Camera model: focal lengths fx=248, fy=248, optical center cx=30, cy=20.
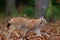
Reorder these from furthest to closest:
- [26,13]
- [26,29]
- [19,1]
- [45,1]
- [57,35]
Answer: [19,1] → [26,13] → [45,1] → [57,35] → [26,29]

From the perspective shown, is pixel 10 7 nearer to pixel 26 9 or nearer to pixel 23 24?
pixel 26 9

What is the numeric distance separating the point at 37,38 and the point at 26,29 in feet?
2.24

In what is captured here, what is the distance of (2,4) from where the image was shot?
59.3 ft

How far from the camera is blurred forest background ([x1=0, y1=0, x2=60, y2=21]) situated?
1223cm

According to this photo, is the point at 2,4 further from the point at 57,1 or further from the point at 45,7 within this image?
the point at 45,7

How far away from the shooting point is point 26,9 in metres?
15.7

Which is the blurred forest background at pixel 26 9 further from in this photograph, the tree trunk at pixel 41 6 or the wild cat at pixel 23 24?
the wild cat at pixel 23 24

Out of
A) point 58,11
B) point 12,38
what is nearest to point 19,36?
point 12,38

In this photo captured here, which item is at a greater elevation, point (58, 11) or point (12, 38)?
point (12, 38)

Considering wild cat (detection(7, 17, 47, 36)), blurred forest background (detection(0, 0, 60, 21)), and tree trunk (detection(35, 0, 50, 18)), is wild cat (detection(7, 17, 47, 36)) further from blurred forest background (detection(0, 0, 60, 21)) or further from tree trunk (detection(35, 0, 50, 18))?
blurred forest background (detection(0, 0, 60, 21))

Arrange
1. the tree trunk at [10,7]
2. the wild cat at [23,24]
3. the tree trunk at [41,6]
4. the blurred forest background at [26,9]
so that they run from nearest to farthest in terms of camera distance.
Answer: the wild cat at [23,24] → the tree trunk at [41,6] → the blurred forest background at [26,9] → the tree trunk at [10,7]

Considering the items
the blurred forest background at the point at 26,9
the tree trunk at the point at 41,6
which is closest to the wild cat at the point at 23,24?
the tree trunk at the point at 41,6

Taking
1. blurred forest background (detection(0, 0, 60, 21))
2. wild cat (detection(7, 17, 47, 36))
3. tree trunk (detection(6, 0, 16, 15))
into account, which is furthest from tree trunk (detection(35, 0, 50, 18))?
tree trunk (detection(6, 0, 16, 15))

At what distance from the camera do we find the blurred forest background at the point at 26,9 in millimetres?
12230
